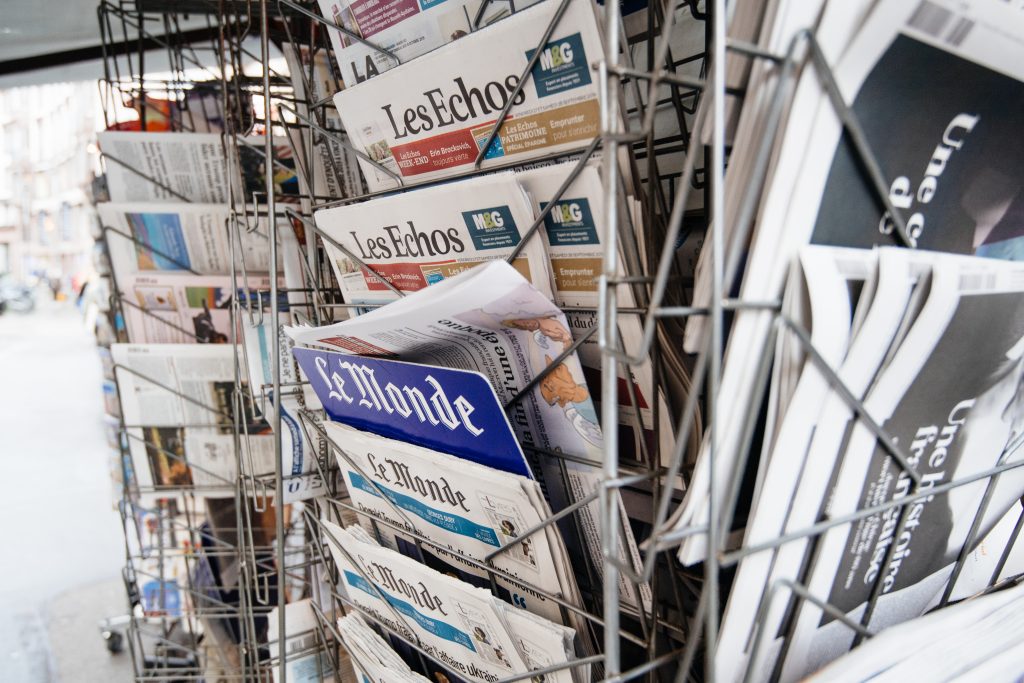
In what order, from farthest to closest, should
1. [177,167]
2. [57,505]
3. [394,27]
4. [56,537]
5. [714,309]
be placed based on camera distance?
1. [57,505]
2. [56,537]
3. [177,167]
4. [394,27]
5. [714,309]

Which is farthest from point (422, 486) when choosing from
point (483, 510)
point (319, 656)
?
point (319, 656)

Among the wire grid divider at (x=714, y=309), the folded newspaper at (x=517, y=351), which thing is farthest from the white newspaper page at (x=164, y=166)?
the wire grid divider at (x=714, y=309)

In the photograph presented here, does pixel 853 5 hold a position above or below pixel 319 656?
above

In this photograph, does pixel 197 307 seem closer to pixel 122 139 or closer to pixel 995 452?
pixel 122 139

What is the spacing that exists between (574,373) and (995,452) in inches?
9.7

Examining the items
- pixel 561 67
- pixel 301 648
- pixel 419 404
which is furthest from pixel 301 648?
pixel 561 67

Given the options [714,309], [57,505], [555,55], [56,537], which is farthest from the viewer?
[57,505]

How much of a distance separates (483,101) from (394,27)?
0.12m

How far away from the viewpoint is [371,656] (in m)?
0.55

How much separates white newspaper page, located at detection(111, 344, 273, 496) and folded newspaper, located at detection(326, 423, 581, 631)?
0.46m

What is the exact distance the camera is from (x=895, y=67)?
0.26 m

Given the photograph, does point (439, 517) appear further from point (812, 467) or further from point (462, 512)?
point (812, 467)

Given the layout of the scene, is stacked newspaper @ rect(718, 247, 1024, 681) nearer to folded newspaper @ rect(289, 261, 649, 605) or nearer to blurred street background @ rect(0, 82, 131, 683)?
folded newspaper @ rect(289, 261, 649, 605)

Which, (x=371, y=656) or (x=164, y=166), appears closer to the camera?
(x=371, y=656)
